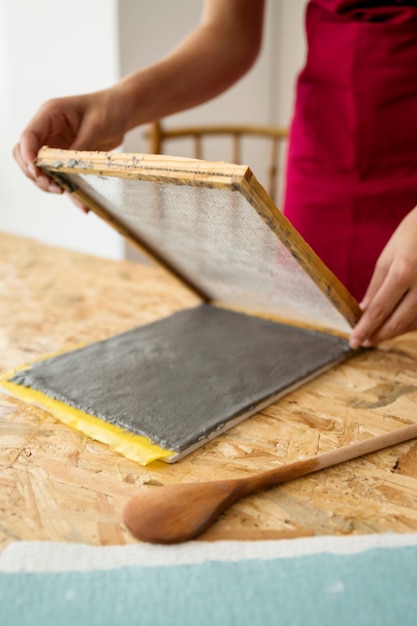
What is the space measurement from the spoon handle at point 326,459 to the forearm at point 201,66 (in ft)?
1.90

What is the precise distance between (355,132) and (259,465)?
24.1 inches

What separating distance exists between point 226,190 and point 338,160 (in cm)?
50

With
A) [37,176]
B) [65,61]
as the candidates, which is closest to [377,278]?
[37,176]

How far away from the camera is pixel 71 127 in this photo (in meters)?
0.86

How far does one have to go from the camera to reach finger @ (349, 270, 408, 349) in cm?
71

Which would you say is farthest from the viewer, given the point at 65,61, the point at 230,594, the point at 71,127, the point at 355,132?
the point at 65,61

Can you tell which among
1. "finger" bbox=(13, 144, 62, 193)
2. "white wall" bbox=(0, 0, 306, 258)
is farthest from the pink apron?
"white wall" bbox=(0, 0, 306, 258)

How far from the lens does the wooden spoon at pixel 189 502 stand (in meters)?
0.48

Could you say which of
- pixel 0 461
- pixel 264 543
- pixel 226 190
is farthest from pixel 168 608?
pixel 226 190

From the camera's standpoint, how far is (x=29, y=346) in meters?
0.89

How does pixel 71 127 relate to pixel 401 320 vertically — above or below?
above

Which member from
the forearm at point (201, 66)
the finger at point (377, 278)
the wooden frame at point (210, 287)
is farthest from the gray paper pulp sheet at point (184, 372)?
the forearm at point (201, 66)

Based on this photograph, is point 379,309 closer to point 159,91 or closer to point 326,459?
point 326,459

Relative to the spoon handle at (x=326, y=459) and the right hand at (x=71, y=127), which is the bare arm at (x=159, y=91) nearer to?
the right hand at (x=71, y=127)
